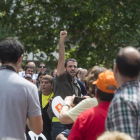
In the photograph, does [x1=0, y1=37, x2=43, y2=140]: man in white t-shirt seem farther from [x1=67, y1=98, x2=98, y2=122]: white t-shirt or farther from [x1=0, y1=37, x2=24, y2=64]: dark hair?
[x1=67, y1=98, x2=98, y2=122]: white t-shirt

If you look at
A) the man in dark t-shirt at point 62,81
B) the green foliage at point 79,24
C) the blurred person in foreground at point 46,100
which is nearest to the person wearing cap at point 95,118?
the man in dark t-shirt at point 62,81

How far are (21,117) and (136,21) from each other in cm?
1523

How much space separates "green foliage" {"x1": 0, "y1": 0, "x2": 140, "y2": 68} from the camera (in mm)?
17078

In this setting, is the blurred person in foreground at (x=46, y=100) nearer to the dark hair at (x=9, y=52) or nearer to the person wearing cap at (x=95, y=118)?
the dark hair at (x=9, y=52)

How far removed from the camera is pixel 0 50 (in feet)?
10.3

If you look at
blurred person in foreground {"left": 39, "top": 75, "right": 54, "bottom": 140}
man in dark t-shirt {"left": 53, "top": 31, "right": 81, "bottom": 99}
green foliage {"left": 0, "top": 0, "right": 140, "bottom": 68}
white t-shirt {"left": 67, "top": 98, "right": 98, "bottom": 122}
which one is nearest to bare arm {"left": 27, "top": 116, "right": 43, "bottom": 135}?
white t-shirt {"left": 67, "top": 98, "right": 98, "bottom": 122}

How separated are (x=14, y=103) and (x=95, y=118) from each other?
0.81 metres

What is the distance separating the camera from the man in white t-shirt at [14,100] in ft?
9.75

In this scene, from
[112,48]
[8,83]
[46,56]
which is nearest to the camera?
[8,83]

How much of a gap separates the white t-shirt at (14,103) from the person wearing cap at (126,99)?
0.97 metres

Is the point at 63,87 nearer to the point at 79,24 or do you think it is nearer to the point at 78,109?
the point at 78,109

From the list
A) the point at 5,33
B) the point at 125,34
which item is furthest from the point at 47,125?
the point at 125,34

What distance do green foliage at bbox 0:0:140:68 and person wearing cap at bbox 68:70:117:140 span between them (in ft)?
46.1

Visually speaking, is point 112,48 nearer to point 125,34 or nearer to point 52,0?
point 125,34
